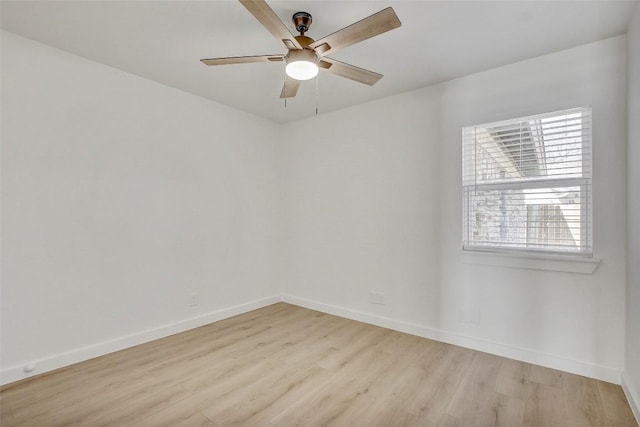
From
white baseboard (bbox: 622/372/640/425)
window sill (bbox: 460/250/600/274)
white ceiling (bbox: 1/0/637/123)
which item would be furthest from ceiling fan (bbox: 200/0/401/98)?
white baseboard (bbox: 622/372/640/425)

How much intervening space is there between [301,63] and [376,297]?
2.45 meters

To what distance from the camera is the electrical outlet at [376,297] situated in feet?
11.0

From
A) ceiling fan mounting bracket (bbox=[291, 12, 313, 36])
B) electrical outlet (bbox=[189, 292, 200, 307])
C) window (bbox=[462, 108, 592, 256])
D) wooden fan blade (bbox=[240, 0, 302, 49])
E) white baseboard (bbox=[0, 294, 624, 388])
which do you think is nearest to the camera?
wooden fan blade (bbox=[240, 0, 302, 49])

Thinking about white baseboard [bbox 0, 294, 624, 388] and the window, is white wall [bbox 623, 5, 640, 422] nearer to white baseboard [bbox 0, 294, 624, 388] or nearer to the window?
white baseboard [bbox 0, 294, 624, 388]

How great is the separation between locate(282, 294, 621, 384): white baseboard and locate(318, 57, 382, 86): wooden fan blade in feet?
7.58

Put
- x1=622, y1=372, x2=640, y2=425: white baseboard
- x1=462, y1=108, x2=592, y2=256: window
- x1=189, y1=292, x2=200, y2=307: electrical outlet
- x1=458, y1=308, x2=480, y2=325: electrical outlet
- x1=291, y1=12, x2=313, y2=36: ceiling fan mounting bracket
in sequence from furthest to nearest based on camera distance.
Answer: x1=189, y1=292, x2=200, y2=307: electrical outlet
x1=458, y1=308, x2=480, y2=325: electrical outlet
x1=462, y1=108, x2=592, y2=256: window
x1=291, y1=12, x2=313, y2=36: ceiling fan mounting bracket
x1=622, y1=372, x2=640, y2=425: white baseboard

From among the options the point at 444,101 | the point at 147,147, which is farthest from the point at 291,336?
the point at 444,101

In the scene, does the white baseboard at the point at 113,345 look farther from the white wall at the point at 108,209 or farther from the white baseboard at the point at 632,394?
the white baseboard at the point at 632,394

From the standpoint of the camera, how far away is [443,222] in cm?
295

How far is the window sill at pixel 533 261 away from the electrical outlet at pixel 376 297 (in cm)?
95

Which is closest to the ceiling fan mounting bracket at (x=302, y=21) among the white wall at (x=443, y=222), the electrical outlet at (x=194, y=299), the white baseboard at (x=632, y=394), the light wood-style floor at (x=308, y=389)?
the white wall at (x=443, y=222)

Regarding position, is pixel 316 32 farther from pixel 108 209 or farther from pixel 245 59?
pixel 108 209

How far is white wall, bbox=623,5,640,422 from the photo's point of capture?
1.87 metres

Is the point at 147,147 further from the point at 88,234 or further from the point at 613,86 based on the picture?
the point at 613,86
